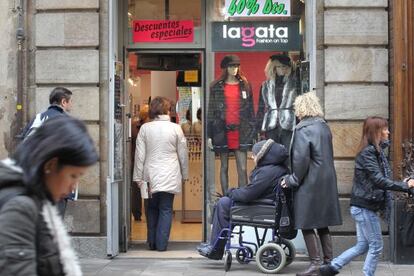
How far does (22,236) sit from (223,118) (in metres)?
7.47

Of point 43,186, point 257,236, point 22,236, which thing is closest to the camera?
point 22,236

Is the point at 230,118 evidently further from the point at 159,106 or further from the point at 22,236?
the point at 22,236

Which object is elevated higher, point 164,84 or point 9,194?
point 164,84

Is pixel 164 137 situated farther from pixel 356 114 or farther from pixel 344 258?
pixel 344 258

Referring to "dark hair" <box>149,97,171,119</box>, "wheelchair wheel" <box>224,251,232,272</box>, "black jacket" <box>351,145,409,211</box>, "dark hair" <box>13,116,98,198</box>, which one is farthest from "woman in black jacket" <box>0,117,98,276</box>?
"dark hair" <box>149,97,171,119</box>

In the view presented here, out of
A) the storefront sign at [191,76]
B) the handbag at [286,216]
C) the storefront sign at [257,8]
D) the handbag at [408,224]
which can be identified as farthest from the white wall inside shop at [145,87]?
the handbag at [408,224]

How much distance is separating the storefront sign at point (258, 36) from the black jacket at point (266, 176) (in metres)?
2.09

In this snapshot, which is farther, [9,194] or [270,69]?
[270,69]

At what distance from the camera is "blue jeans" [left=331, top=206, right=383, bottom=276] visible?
6969mm

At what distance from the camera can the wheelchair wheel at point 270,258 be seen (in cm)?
814

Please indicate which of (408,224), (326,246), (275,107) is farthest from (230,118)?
(408,224)

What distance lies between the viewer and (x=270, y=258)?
8.20m

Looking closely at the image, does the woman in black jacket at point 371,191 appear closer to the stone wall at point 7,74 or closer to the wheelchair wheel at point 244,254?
the wheelchair wheel at point 244,254

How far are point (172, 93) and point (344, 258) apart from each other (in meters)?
3.99
